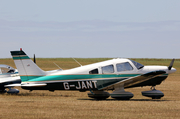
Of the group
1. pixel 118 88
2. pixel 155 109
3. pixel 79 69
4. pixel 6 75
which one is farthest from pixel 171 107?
pixel 6 75

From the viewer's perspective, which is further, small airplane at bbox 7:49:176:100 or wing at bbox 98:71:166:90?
small airplane at bbox 7:49:176:100

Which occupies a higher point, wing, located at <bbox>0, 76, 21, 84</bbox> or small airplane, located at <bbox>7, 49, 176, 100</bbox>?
small airplane, located at <bbox>7, 49, 176, 100</bbox>

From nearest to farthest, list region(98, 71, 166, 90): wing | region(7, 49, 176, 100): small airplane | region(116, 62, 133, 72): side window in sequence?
region(98, 71, 166, 90): wing < region(7, 49, 176, 100): small airplane < region(116, 62, 133, 72): side window

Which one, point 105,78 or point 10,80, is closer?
point 105,78

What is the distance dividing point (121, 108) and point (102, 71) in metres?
3.83

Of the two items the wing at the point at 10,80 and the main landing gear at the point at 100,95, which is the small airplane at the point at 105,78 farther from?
the wing at the point at 10,80

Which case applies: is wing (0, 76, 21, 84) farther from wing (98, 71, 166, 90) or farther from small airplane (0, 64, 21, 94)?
wing (98, 71, 166, 90)

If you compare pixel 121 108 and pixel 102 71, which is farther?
pixel 102 71

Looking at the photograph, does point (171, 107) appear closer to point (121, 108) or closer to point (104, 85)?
point (121, 108)

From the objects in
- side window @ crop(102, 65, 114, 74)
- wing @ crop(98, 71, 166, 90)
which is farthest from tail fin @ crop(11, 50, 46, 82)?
wing @ crop(98, 71, 166, 90)

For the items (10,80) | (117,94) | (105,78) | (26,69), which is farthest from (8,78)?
(117,94)

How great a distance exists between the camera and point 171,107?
13.9 m

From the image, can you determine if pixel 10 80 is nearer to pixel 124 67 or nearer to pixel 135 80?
pixel 124 67

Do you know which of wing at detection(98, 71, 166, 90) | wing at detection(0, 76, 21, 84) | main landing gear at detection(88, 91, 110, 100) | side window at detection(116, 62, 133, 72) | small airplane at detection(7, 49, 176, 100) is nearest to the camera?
wing at detection(98, 71, 166, 90)
